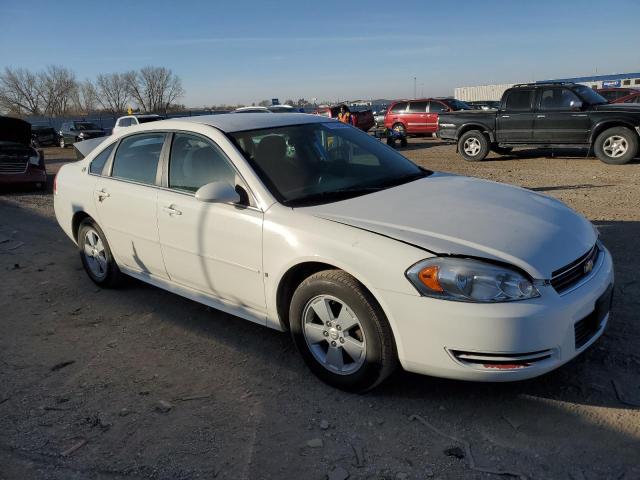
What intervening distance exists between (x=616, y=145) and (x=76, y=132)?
87.9ft

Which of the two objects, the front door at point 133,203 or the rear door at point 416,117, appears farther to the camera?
the rear door at point 416,117

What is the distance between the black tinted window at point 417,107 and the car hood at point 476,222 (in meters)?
20.2

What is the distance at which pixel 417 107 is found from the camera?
2325 cm

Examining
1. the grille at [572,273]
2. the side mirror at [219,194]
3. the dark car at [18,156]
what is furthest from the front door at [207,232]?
the dark car at [18,156]

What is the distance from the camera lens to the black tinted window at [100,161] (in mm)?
4828

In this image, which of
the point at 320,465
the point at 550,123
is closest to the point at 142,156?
the point at 320,465

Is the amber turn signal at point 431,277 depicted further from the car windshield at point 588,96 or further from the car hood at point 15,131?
the car hood at point 15,131

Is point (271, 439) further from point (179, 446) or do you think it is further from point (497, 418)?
point (497, 418)

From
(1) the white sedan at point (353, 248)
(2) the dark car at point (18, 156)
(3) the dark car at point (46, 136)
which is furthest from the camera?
(3) the dark car at point (46, 136)

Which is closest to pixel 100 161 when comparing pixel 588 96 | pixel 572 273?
pixel 572 273

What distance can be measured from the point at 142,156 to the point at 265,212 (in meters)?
1.68

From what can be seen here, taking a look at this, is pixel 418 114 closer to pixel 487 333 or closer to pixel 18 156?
pixel 18 156

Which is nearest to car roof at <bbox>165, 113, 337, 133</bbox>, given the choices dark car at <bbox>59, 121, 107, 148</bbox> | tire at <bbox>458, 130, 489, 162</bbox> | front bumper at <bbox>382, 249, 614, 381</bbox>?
front bumper at <bbox>382, 249, 614, 381</bbox>

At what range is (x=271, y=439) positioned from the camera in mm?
2711
